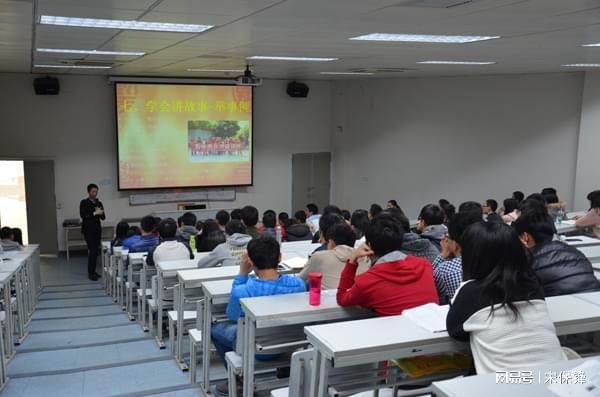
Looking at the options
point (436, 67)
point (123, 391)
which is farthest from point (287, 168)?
point (123, 391)

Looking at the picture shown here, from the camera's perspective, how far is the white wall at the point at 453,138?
8406 millimetres

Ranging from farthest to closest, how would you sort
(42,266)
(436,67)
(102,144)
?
(102,144) → (42,266) → (436,67)

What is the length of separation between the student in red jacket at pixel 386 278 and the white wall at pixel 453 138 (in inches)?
257

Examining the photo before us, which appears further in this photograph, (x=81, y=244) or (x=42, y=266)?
(x=81, y=244)

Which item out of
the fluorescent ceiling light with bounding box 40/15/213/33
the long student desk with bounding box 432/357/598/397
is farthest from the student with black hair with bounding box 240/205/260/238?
the long student desk with bounding box 432/357/598/397

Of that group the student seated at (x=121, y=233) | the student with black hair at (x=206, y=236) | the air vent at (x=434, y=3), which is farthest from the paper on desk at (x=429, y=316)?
the student seated at (x=121, y=233)

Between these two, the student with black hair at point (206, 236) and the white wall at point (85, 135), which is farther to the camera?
the white wall at point (85, 135)

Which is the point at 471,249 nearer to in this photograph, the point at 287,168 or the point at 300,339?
the point at 300,339

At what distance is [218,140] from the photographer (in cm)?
1114

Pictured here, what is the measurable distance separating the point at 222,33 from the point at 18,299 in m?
3.39

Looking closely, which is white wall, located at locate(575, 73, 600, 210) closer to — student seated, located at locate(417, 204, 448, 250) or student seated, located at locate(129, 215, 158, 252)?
student seated, located at locate(417, 204, 448, 250)

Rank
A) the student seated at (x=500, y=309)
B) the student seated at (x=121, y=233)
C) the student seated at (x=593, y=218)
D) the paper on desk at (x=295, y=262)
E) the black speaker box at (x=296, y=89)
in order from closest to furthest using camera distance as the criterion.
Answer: the student seated at (x=500, y=309)
the paper on desk at (x=295, y=262)
the student seated at (x=593, y=218)
the student seated at (x=121, y=233)
the black speaker box at (x=296, y=89)

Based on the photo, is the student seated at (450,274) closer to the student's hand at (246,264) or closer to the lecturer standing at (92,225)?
the student's hand at (246,264)

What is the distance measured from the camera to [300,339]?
9.66 ft
